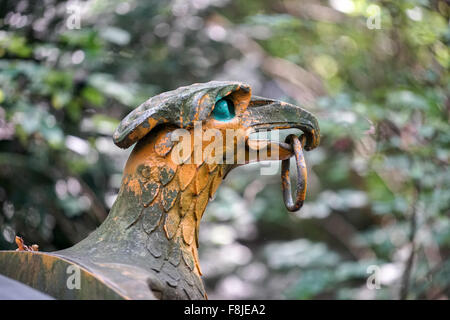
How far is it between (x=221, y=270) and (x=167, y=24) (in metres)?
2.07

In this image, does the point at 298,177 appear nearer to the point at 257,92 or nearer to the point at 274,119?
the point at 274,119

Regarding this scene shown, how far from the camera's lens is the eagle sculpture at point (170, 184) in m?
1.61

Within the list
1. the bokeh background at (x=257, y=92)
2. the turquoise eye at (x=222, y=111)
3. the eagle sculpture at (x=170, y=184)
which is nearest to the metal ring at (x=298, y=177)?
the eagle sculpture at (x=170, y=184)

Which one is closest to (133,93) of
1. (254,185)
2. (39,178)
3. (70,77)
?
(70,77)

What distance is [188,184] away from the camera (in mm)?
1700

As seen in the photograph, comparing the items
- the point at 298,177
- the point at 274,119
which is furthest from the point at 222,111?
the point at 298,177

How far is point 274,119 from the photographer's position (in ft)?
5.76

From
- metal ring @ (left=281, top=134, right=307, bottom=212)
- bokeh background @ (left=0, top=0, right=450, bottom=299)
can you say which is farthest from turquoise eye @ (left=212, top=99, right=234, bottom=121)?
Answer: bokeh background @ (left=0, top=0, right=450, bottom=299)

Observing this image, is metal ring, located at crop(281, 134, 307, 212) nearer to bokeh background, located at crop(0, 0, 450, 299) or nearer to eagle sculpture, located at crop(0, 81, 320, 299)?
eagle sculpture, located at crop(0, 81, 320, 299)

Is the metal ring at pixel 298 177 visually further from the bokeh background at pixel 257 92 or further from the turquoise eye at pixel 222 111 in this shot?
the bokeh background at pixel 257 92

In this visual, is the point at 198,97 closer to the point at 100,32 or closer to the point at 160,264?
the point at 160,264

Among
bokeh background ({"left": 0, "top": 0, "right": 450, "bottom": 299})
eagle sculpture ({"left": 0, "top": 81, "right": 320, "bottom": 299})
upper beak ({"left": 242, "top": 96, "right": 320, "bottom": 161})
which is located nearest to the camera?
eagle sculpture ({"left": 0, "top": 81, "right": 320, "bottom": 299})

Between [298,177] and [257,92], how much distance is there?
152 inches

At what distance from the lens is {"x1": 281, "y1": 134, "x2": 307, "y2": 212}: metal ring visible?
67.4 inches
